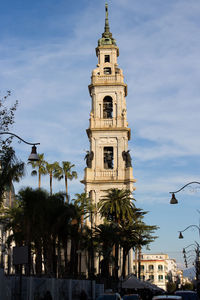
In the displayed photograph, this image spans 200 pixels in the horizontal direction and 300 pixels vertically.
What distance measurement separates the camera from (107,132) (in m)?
71.4

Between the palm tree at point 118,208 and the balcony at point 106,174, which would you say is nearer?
the palm tree at point 118,208

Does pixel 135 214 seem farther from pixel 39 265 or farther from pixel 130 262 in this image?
pixel 39 265

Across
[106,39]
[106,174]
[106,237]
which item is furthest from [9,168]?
[106,39]

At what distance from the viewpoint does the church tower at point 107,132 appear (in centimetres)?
6888

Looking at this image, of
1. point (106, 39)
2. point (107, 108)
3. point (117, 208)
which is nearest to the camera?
point (117, 208)

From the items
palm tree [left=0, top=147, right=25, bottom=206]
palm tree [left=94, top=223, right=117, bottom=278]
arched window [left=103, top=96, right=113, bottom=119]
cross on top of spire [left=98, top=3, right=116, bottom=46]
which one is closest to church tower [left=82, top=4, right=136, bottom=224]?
arched window [left=103, top=96, right=113, bottom=119]

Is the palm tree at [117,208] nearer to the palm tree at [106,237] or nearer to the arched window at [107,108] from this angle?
the palm tree at [106,237]

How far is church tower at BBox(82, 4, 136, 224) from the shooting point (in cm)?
6888

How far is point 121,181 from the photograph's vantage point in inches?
2712

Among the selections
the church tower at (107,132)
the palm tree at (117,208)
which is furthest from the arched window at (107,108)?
the palm tree at (117,208)

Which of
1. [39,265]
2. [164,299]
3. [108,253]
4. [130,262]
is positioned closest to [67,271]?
[39,265]

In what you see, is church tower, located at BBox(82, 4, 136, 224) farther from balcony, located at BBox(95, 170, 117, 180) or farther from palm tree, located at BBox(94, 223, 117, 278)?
palm tree, located at BBox(94, 223, 117, 278)

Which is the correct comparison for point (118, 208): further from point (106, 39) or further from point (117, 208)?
point (106, 39)

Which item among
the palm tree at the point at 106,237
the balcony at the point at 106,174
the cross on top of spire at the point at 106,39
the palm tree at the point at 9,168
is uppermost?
the cross on top of spire at the point at 106,39
